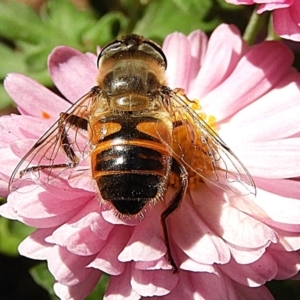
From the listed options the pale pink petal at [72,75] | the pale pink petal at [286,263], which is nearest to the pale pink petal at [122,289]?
the pale pink petal at [286,263]

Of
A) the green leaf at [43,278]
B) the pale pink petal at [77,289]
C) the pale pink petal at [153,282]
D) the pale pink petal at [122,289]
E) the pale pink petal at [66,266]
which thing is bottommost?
the green leaf at [43,278]

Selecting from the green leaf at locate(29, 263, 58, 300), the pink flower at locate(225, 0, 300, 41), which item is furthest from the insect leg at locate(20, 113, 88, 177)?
the green leaf at locate(29, 263, 58, 300)

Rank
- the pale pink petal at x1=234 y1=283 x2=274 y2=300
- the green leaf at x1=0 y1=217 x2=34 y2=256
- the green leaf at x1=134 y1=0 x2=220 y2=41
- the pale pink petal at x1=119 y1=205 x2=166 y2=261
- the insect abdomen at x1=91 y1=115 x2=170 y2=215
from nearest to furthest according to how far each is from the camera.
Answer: the insect abdomen at x1=91 y1=115 x2=170 y2=215
the pale pink petal at x1=119 y1=205 x2=166 y2=261
the pale pink petal at x1=234 y1=283 x2=274 y2=300
the green leaf at x1=0 y1=217 x2=34 y2=256
the green leaf at x1=134 y1=0 x2=220 y2=41

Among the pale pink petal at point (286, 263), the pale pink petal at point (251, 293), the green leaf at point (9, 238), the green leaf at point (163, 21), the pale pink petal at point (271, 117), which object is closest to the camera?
the pale pink petal at point (286, 263)

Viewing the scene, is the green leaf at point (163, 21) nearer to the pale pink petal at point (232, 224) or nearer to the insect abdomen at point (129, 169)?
the pale pink petal at point (232, 224)

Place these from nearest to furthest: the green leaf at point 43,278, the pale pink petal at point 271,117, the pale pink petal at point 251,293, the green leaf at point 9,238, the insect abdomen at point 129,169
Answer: the insect abdomen at point 129,169, the pale pink petal at point 251,293, the pale pink petal at point 271,117, the green leaf at point 43,278, the green leaf at point 9,238

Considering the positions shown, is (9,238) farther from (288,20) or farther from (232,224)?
(288,20)

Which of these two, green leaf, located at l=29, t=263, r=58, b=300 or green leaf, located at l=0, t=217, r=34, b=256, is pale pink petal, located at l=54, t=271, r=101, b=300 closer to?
green leaf, located at l=29, t=263, r=58, b=300
